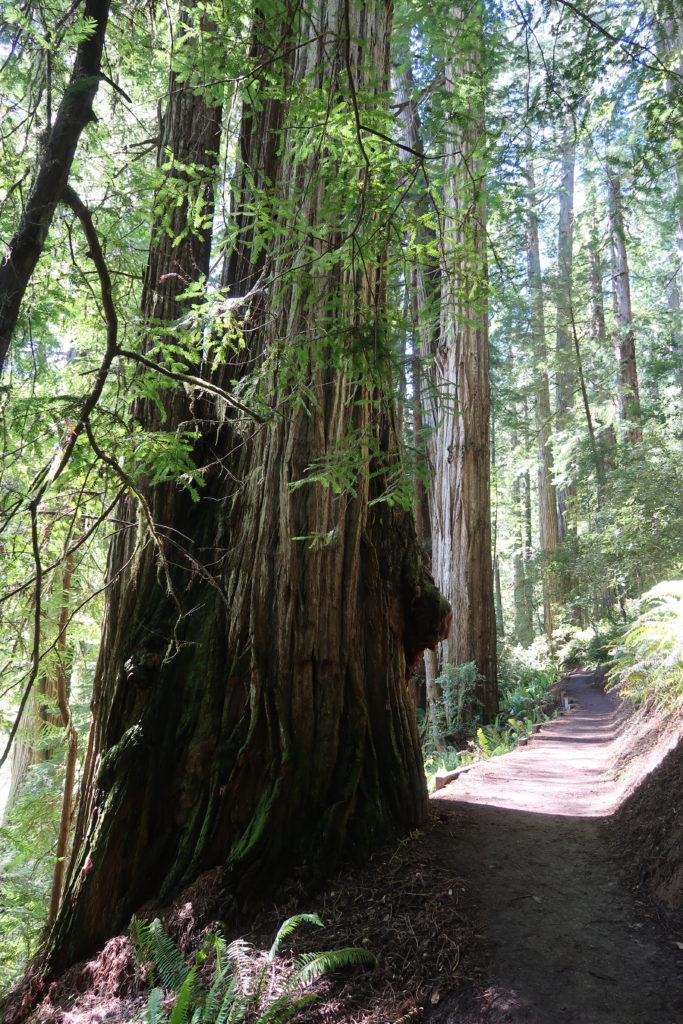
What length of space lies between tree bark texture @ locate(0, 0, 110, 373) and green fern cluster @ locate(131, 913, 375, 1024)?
249 centimetres

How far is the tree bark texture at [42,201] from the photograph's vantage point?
2152 mm

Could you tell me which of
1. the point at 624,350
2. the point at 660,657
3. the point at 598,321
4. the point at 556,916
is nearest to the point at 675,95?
the point at 660,657

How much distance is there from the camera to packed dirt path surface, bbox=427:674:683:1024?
2490mm

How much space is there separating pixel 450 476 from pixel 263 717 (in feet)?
24.3

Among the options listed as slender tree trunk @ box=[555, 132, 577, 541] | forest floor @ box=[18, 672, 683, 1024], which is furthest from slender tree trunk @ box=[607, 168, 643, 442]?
forest floor @ box=[18, 672, 683, 1024]

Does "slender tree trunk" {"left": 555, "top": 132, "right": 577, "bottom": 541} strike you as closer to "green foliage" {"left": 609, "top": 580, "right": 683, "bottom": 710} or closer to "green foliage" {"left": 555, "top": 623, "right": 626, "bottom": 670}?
"green foliage" {"left": 555, "top": 623, "right": 626, "bottom": 670}

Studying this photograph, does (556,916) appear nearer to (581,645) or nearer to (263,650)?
(263,650)

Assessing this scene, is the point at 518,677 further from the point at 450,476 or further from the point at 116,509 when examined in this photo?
the point at 116,509

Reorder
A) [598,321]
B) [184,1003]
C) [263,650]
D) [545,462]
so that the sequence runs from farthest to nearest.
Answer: [545,462]
[598,321]
[263,650]
[184,1003]

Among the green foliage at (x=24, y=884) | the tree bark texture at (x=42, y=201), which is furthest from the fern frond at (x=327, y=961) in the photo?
the green foliage at (x=24, y=884)

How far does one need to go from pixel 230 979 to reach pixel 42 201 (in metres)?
3.12

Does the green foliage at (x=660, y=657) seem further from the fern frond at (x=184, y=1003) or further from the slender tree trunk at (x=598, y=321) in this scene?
the slender tree trunk at (x=598, y=321)

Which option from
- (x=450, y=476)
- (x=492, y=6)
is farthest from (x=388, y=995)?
(x=450, y=476)

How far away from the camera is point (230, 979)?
2727 mm
